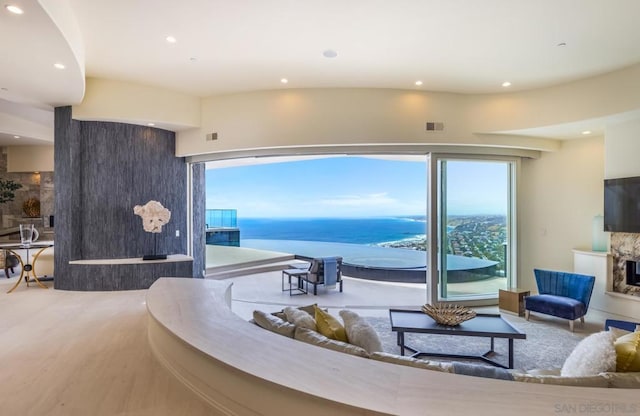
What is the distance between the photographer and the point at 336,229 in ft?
51.2

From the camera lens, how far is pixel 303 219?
48.0ft

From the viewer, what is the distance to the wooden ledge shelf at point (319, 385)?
1.35 metres

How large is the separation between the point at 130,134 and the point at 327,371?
6.08m

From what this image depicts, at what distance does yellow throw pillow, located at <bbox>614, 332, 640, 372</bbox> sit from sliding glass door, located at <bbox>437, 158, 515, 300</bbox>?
3.75m

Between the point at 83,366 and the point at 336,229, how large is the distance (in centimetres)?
1317

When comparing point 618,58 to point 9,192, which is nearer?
point 618,58

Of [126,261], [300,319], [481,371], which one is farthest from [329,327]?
[126,261]

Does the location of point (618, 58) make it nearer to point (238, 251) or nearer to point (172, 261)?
point (172, 261)

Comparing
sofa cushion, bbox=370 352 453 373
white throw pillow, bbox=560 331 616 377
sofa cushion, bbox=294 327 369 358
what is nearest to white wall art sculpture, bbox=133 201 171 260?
sofa cushion, bbox=294 327 369 358

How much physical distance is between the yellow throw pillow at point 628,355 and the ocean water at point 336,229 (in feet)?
37.2

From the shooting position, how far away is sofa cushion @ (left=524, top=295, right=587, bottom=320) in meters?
4.68

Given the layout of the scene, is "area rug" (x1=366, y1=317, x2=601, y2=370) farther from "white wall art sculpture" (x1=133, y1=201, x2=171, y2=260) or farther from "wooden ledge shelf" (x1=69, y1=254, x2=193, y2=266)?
"white wall art sculpture" (x1=133, y1=201, x2=171, y2=260)

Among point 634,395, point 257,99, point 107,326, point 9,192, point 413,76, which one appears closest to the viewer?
point 634,395

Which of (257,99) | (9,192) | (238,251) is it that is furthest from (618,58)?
(9,192)
